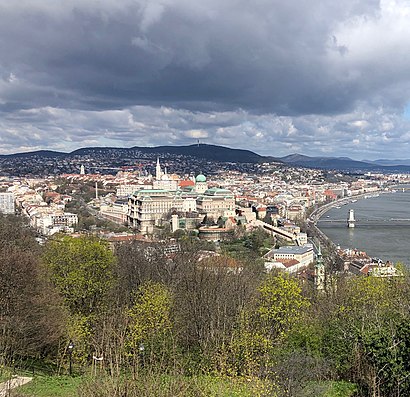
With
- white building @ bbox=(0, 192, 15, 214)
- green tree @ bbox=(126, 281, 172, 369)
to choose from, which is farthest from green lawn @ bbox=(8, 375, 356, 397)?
white building @ bbox=(0, 192, 15, 214)

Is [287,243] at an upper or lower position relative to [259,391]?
lower

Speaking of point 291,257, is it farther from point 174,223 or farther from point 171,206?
point 171,206

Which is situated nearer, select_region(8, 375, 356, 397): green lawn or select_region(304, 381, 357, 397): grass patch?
select_region(8, 375, 356, 397): green lawn

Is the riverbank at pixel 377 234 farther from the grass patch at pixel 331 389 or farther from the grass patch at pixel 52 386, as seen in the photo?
the grass patch at pixel 52 386

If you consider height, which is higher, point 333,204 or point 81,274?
point 81,274

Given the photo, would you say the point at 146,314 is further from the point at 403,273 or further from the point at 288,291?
the point at 403,273

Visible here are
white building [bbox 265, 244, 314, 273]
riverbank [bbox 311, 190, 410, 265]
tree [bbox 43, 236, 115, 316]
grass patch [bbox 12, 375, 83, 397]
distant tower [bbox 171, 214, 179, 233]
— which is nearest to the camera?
grass patch [bbox 12, 375, 83, 397]

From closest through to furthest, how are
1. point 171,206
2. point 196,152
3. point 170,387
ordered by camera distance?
point 170,387, point 171,206, point 196,152

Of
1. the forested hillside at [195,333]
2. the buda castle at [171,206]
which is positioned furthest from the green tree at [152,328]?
the buda castle at [171,206]

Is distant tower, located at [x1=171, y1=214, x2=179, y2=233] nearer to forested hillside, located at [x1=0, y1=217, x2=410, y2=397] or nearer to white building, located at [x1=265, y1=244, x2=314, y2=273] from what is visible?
white building, located at [x1=265, y1=244, x2=314, y2=273]

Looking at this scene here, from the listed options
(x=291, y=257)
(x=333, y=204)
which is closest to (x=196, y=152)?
(x=333, y=204)

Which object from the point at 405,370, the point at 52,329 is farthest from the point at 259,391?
the point at 52,329
